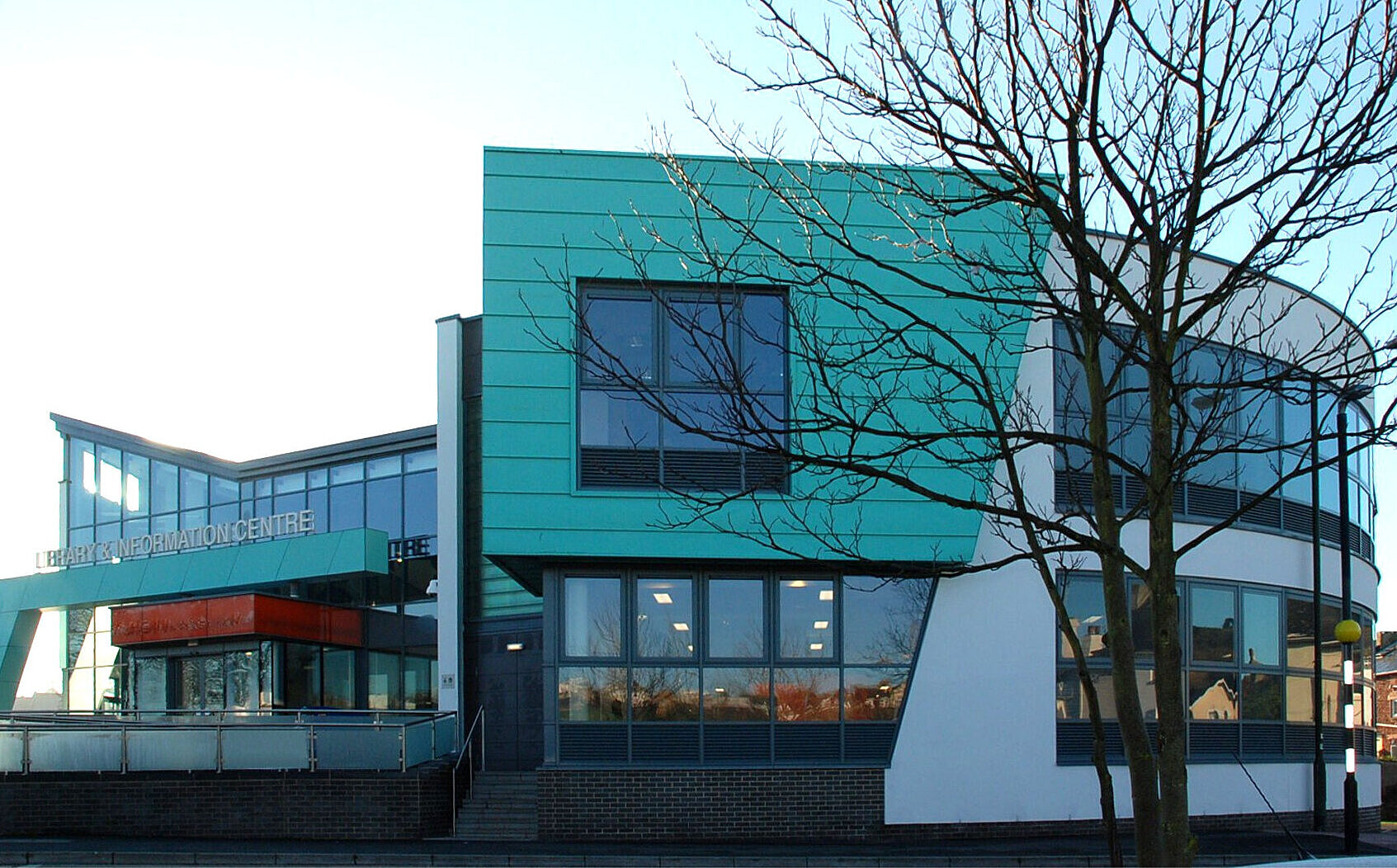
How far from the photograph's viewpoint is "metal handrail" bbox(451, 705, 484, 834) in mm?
20641

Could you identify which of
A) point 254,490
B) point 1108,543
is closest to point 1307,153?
point 1108,543

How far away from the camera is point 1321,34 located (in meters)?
7.57

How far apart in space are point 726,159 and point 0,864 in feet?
38.1

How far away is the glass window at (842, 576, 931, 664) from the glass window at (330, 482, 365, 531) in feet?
50.1

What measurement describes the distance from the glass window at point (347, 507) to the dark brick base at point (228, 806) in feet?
39.4

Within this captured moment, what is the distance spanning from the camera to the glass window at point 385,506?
101 feet

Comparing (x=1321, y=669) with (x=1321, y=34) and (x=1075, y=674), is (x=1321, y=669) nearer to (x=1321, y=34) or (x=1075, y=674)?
(x=1075, y=674)

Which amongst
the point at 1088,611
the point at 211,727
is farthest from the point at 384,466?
the point at 1088,611

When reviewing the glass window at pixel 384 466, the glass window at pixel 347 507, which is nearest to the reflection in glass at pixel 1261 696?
the glass window at pixel 384 466

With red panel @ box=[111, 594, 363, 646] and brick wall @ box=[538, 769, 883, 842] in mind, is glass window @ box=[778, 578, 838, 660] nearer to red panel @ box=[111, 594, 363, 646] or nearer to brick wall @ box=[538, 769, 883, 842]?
brick wall @ box=[538, 769, 883, 842]

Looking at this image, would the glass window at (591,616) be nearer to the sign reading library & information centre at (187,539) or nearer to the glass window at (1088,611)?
the glass window at (1088,611)

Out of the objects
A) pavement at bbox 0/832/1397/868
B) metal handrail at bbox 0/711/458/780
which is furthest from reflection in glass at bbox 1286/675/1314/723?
metal handrail at bbox 0/711/458/780

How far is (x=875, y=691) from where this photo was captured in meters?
19.0

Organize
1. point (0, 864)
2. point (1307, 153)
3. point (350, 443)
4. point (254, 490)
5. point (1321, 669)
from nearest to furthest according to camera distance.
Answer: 1. point (1307, 153)
2. point (0, 864)
3. point (1321, 669)
4. point (350, 443)
5. point (254, 490)
